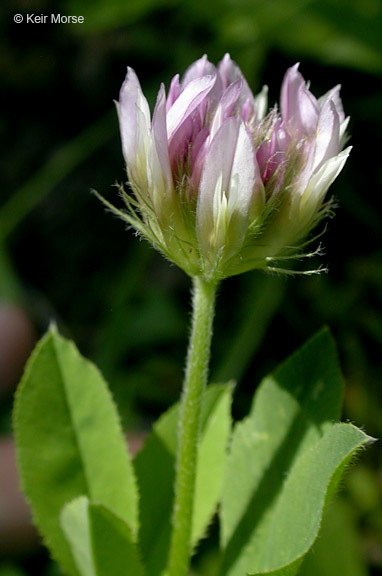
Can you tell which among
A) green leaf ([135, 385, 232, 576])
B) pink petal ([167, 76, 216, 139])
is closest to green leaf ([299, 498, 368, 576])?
green leaf ([135, 385, 232, 576])

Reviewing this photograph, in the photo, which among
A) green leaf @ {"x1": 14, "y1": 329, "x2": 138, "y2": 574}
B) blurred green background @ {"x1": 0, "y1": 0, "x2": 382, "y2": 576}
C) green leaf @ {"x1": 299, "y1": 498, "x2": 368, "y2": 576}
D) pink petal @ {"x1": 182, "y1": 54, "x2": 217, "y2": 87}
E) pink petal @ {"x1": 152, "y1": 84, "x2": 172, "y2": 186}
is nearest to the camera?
pink petal @ {"x1": 152, "y1": 84, "x2": 172, "y2": 186}

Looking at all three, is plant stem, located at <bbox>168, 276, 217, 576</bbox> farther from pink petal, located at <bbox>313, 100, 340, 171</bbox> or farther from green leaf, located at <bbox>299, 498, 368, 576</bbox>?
green leaf, located at <bbox>299, 498, 368, 576</bbox>

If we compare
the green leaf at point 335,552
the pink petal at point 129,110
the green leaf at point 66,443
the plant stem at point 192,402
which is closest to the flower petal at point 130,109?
the pink petal at point 129,110

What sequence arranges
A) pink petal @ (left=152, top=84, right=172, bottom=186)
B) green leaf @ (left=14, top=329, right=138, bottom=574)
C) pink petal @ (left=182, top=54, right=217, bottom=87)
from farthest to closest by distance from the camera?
green leaf @ (left=14, top=329, right=138, bottom=574)
pink petal @ (left=182, top=54, right=217, bottom=87)
pink petal @ (left=152, top=84, right=172, bottom=186)

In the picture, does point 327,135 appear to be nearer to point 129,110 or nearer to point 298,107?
point 298,107

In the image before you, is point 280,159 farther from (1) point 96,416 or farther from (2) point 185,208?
(1) point 96,416

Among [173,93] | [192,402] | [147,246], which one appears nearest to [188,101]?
[173,93]

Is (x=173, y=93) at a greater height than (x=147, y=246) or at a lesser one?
greater
